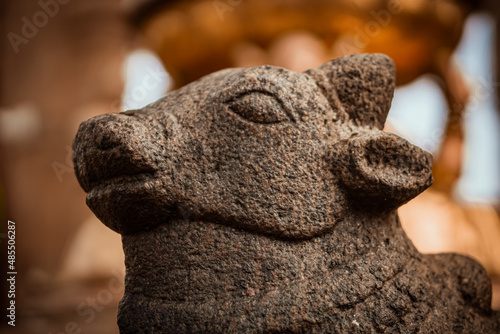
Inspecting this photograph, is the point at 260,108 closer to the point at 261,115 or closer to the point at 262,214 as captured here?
the point at 261,115

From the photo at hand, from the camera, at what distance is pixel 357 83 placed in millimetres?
1294

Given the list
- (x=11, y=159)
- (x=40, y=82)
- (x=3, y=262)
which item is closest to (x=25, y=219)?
(x=11, y=159)

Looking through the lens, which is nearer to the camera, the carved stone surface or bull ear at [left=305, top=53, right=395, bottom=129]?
the carved stone surface

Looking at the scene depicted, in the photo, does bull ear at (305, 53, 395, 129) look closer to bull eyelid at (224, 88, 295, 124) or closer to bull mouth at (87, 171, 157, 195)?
bull eyelid at (224, 88, 295, 124)

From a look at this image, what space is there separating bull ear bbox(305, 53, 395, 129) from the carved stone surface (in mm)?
68

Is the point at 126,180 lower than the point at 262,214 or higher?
higher

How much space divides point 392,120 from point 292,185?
128 inches

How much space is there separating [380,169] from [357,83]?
0.29 meters

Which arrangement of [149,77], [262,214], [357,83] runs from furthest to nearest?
[149,77] → [357,83] → [262,214]

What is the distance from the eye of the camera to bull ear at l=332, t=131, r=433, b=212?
1.16 m

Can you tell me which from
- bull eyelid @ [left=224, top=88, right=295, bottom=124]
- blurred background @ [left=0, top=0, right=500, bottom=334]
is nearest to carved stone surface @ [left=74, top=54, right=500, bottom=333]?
bull eyelid @ [left=224, top=88, right=295, bottom=124]

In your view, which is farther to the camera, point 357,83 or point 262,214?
point 357,83

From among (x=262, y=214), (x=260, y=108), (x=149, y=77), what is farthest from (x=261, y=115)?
(x=149, y=77)

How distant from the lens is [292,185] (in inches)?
45.8
